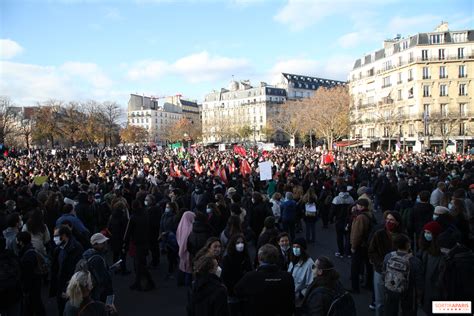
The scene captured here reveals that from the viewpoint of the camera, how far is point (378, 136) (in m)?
60.3

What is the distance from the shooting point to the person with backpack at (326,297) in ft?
12.7

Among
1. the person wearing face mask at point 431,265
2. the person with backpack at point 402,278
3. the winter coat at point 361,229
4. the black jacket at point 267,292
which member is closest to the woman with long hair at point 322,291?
the black jacket at point 267,292

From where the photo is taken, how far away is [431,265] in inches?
202

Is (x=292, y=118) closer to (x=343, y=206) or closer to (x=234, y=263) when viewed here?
(x=343, y=206)

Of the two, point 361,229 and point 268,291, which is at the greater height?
point 361,229

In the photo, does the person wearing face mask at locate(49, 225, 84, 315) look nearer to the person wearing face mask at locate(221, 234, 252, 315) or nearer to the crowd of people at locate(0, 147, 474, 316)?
the crowd of people at locate(0, 147, 474, 316)

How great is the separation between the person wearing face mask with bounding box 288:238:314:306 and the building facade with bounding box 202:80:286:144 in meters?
84.1

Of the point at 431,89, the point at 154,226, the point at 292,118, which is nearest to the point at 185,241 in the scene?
the point at 154,226

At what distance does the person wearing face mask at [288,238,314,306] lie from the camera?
5082mm

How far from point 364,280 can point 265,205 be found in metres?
2.59

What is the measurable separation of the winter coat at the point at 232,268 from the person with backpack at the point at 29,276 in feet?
9.00

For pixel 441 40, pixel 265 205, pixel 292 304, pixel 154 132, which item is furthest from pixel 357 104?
pixel 154 132

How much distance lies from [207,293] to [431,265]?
305cm

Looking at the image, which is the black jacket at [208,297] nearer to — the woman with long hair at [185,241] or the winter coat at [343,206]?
the woman with long hair at [185,241]
